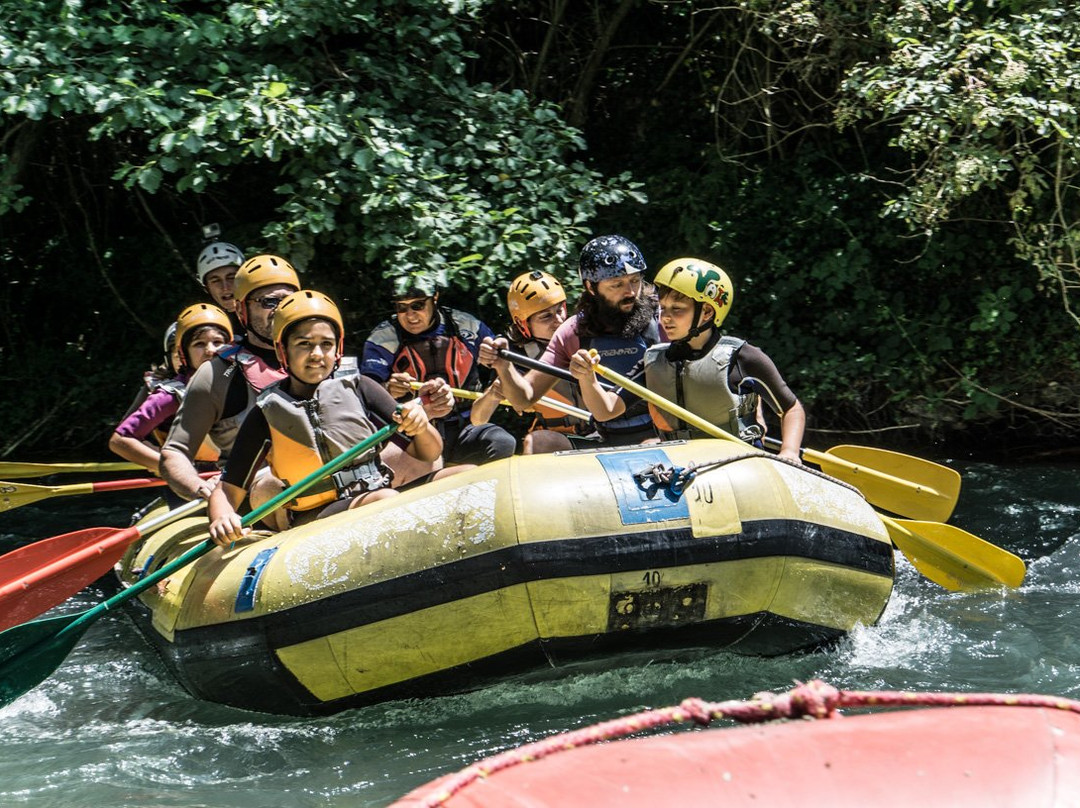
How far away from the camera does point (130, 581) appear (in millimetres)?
5324

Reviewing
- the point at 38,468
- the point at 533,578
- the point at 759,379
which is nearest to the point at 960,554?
the point at 759,379

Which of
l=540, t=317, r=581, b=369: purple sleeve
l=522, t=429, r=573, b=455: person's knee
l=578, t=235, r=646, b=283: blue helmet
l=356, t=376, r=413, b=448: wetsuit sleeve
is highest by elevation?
l=578, t=235, r=646, b=283: blue helmet

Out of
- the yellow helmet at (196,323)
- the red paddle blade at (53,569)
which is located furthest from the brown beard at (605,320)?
the red paddle blade at (53,569)

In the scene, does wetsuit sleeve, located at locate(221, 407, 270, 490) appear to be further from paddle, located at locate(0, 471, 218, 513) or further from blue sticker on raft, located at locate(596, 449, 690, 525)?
paddle, located at locate(0, 471, 218, 513)

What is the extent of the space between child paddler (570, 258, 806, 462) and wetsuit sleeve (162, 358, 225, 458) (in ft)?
4.94

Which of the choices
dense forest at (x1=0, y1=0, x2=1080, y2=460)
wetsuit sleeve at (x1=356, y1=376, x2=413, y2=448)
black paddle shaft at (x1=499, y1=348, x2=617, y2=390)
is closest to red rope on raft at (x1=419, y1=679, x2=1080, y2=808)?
wetsuit sleeve at (x1=356, y1=376, x2=413, y2=448)

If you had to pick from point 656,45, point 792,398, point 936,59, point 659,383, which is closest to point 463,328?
point 659,383

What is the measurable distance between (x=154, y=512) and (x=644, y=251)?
4.11 metres

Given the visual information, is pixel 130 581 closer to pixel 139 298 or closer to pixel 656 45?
pixel 139 298

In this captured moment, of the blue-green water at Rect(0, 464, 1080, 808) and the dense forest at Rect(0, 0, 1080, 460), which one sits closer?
the blue-green water at Rect(0, 464, 1080, 808)

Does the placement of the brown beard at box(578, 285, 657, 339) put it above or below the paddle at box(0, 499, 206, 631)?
above

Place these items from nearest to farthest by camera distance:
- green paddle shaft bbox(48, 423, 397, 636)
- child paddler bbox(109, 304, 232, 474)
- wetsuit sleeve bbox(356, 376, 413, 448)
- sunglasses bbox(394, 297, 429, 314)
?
1. green paddle shaft bbox(48, 423, 397, 636)
2. wetsuit sleeve bbox(356, 376, 413, 448)
3. child paddler bbox(109, 304, 232, 474)
4. sunglasses bbox(394, 297, 429, 314)

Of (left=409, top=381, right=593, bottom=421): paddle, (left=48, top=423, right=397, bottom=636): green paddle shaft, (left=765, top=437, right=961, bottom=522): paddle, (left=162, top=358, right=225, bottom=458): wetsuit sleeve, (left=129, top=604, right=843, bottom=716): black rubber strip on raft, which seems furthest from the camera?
(left=409, top=381, right=593, bottom=421): paddle

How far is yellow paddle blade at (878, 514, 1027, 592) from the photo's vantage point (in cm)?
518
